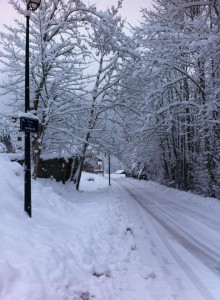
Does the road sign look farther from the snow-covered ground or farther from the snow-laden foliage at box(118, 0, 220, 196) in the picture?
the snow-laden foliage at box(118, 0, 220, 196)

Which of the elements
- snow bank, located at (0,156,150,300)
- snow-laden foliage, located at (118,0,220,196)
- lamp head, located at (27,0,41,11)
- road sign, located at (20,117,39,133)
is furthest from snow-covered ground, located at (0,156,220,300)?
snow-laden foliage, located at (118,0,220,196)

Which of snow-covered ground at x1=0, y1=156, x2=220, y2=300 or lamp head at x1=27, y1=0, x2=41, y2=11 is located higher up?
lamp head at x1=27, y1=0, x2=41, y2=11

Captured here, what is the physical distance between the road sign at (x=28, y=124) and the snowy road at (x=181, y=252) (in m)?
3.99

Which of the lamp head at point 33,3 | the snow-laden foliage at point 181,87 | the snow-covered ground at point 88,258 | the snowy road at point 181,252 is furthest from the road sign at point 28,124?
the snow-laden foliage at point 181,87

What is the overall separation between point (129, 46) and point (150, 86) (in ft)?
17.3

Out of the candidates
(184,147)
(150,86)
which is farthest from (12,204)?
(184,147)

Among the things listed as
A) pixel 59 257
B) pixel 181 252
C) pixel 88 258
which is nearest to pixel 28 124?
pixel 88 258

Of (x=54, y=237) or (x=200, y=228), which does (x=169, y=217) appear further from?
(x=54, y=237)

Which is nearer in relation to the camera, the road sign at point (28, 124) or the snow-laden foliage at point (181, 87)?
the road sign at point (28, 124)

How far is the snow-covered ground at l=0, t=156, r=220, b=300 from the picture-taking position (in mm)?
5750

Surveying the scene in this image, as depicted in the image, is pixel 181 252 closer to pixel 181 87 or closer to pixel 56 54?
pixel 56 54

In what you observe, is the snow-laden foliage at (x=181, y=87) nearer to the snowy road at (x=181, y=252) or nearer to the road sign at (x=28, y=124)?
the snowy road at (x=181, y=252)

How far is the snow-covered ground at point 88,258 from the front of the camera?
5.75m

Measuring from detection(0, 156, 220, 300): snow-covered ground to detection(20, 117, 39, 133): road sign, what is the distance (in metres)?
1.79
